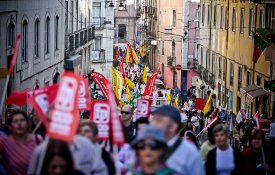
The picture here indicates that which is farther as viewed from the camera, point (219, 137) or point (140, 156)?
point (219, 137)

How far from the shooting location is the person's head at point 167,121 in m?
8.32

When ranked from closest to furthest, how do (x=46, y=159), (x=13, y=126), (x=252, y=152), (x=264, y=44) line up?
(x=46, y=159) → (x=13, y=126) → (x=252, y=152) → (x=264, y=44)

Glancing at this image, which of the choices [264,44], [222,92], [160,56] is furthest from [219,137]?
[160,56]

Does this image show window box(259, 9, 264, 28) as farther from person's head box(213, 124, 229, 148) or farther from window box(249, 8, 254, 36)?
person's head box(213, 124, 229, 148)

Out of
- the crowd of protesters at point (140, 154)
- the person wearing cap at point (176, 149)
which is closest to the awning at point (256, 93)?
the crowd of protesters at point (140, 154)

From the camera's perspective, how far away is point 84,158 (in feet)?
29.9

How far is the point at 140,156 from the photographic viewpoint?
738cm

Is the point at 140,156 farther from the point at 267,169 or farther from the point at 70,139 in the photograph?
the point at 267,169

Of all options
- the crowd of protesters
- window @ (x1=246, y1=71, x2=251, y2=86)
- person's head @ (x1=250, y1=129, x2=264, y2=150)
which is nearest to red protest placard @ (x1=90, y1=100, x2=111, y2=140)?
the crowd of protesters

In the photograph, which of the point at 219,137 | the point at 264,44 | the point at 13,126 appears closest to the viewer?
the point at 13,126

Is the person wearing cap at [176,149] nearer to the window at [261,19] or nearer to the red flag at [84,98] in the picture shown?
the red flag at [84,98]

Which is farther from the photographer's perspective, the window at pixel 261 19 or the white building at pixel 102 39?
the white building at pixel 102 39

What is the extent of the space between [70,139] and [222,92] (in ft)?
122

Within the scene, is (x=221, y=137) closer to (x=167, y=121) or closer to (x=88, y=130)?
(x=88, y=130)
